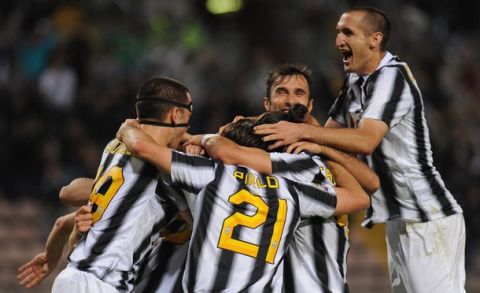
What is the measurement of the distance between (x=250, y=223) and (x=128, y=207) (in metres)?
0.67

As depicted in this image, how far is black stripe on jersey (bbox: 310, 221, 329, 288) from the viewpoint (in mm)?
4859

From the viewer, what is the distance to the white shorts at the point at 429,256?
5.29m

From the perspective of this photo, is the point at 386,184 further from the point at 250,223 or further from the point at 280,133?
the point at 250,223

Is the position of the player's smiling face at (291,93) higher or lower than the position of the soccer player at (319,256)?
higher

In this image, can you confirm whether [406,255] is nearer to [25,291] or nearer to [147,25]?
[25,291]

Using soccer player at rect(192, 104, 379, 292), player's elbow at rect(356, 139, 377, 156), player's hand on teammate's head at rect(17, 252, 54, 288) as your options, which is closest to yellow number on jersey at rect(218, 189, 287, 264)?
soccer player at rect(192, 104, 379, 292)

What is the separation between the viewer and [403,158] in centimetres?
536

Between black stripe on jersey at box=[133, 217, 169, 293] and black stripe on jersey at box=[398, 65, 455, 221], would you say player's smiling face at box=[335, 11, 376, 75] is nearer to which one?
black stripe on jersey at box=[398, 65, 455, 221]

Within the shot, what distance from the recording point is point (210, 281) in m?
4.43

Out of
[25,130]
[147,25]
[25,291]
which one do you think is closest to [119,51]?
[147,25]

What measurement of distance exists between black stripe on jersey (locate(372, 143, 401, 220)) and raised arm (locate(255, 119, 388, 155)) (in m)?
0.32

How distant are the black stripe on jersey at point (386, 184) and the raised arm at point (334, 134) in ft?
1.04

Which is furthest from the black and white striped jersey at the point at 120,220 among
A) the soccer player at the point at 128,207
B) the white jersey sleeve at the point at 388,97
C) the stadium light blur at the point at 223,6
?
the stadium light blur at the point at 223,6

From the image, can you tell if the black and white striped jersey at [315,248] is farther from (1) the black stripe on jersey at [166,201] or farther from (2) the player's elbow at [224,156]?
(1) the black stripe on jersey at [166,201]
